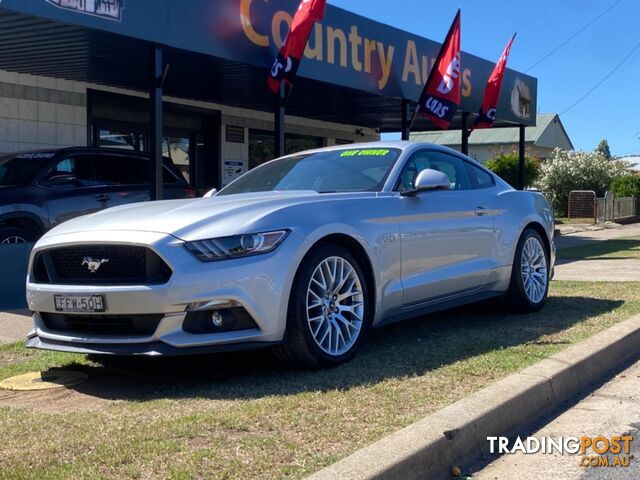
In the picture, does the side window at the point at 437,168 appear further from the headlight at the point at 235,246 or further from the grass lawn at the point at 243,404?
the headlight at the point at 235,246

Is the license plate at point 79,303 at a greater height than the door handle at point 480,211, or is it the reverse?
the door handle at point 480,211

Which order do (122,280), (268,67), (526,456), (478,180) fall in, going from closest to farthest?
1. (526,456)
2. (122,280)
3. (478,180)
4. (268,67)

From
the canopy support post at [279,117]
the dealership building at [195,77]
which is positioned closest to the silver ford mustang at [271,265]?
the dealership building at [195,77]

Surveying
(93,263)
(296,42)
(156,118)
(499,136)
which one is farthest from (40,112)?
(499,136)

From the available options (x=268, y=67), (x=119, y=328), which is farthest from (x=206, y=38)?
(x=119, y=328)

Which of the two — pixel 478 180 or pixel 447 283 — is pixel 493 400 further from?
pixel 478 180

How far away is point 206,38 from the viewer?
916 cm

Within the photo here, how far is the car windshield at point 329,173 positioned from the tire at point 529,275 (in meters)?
1.79

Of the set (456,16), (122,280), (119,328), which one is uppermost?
(456,16)

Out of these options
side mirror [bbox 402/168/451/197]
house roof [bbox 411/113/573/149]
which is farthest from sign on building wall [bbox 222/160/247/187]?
house roof [bbox 411/113/573/149]

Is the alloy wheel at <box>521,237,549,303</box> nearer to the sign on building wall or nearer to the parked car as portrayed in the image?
the parked car

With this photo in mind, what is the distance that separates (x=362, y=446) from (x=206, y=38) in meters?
6.93

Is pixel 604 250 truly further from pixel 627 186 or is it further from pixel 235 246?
pixel 627 186

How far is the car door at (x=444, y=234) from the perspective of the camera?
5469 mm
